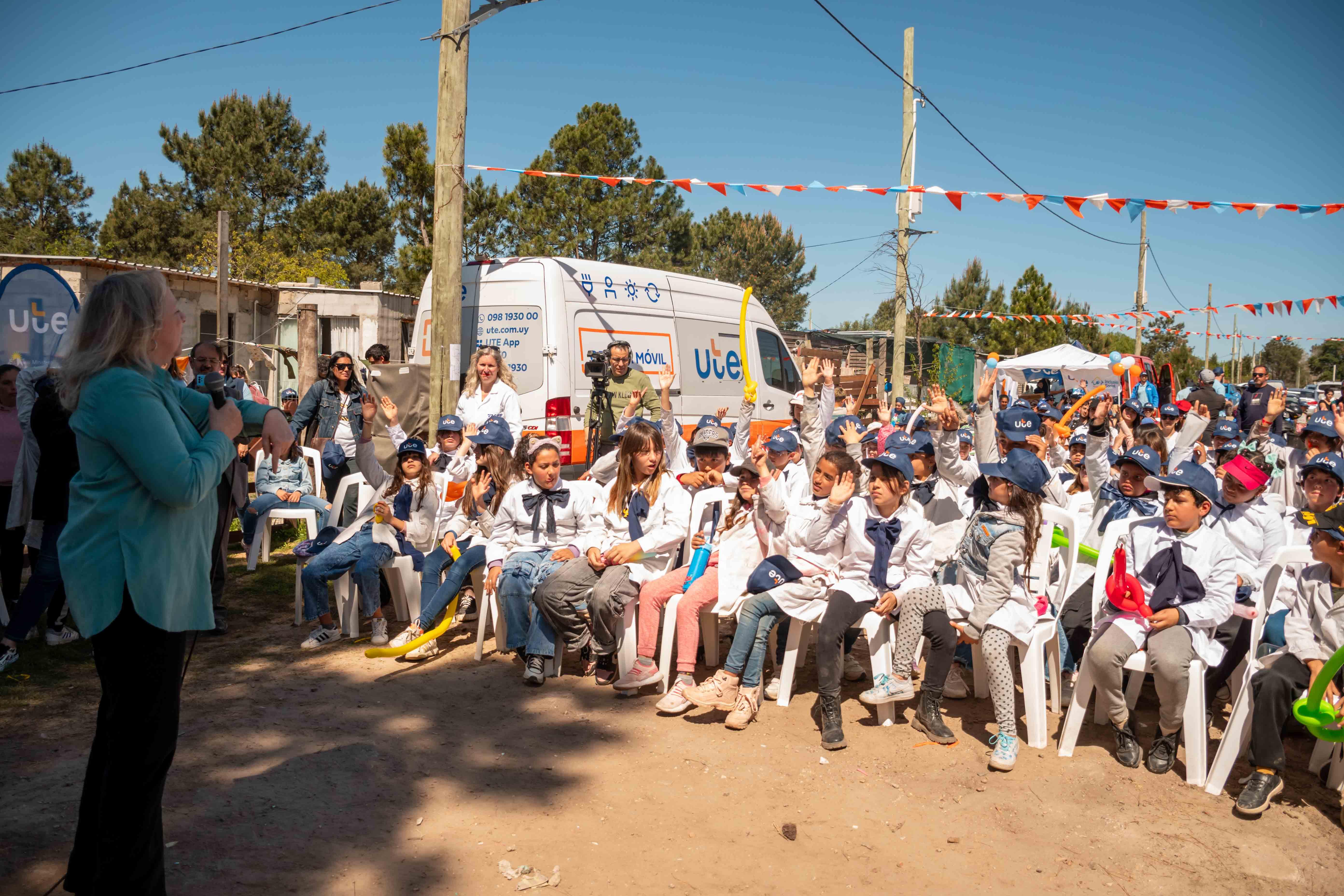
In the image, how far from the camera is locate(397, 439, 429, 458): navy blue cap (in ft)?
19.3

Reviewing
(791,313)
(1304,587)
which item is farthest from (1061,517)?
(791,313)

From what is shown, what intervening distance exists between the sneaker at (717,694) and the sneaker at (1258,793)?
7.50 ft

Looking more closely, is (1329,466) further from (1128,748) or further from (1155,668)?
(1128,748)

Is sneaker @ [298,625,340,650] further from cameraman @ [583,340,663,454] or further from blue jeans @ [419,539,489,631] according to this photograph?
cameraman @ [583,340,663,454]

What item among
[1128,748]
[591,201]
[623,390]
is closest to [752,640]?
[1128,748]

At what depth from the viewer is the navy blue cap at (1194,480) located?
4.33 metres

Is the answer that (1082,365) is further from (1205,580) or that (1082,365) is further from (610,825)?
(610,825)

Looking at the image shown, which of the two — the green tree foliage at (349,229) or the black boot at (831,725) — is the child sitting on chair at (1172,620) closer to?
the black boot at (831,725)

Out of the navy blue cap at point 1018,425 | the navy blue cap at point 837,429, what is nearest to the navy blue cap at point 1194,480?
the navy blue cap at point 1018,425

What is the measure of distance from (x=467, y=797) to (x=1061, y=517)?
11.4 feet

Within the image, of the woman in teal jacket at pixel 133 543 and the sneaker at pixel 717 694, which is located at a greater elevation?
the woman in teal jacket at pixel 133 543

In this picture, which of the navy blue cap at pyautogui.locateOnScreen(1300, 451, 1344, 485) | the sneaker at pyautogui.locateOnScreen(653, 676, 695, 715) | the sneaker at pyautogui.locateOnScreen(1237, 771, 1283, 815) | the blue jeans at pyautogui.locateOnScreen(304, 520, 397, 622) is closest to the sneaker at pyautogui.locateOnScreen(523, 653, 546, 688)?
the sneaker at pyautogui.locateOnScreen(653, 676, 695, 715)

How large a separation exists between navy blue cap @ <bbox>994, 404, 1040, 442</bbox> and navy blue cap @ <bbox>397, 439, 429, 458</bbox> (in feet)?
12.1

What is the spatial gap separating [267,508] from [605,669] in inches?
152
